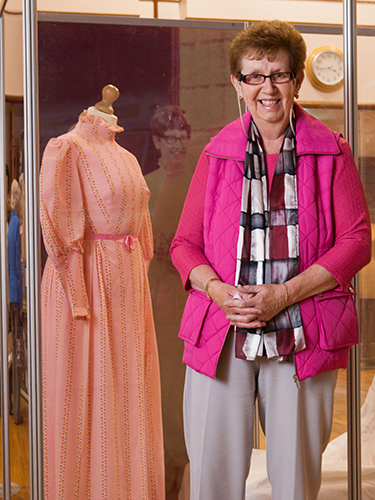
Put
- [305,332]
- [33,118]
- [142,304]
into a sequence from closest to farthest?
[305,332] < [33,118] < [142,304]

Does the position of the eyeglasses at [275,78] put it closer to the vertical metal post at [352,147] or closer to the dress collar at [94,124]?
the vertical metal post at [352,147]

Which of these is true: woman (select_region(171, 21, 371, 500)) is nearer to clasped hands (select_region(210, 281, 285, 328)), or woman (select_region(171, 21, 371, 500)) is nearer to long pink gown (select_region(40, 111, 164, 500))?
clasped hands (select_region(210, 281, 285, 328))

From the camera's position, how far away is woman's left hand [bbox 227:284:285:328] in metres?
1.38

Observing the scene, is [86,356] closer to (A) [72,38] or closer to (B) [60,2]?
(A) [72,38]

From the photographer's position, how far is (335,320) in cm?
145

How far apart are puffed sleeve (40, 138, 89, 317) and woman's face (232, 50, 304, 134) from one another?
57 cm

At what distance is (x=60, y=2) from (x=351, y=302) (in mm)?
1240

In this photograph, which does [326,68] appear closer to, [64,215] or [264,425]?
[64,215]

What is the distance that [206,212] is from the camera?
5.02ft

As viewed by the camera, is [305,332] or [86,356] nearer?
[305,332]

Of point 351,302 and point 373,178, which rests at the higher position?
point 373,178

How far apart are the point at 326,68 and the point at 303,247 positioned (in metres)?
0.74

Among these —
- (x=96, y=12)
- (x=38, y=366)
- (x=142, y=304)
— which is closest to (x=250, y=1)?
(x=96, y=12)

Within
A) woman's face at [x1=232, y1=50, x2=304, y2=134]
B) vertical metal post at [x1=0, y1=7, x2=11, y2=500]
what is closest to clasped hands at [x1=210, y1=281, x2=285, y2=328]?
woman's face at [x1=232, y1=50, x2=304, y2=134]
